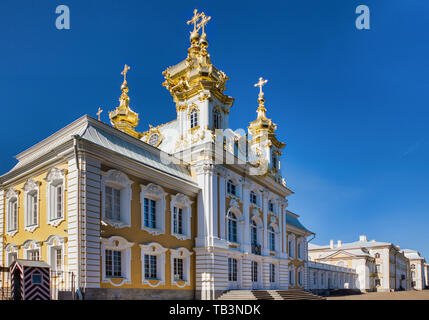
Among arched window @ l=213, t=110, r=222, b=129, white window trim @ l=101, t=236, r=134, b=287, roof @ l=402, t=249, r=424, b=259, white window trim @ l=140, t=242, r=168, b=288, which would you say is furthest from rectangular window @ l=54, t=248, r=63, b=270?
roof @ l=402, t=249, r=424, b=259

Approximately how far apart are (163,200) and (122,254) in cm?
387

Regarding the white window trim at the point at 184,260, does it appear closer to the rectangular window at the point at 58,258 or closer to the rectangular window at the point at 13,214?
the rectangular window at the point at 58,258

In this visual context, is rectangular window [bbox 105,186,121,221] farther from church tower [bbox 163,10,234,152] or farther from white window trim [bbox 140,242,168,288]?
church tower [bbox 163,10,234,152]

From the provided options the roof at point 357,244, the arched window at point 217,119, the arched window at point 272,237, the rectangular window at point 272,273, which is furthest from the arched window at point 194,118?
the roof at point 357,244

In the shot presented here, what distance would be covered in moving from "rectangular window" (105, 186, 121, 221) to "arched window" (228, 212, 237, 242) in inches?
353

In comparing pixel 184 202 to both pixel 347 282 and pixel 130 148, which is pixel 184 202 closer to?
pixel 130 148

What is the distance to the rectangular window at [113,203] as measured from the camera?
18592 millimetres

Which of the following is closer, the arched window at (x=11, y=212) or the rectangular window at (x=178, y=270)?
the arched window at (x=11, y=212)

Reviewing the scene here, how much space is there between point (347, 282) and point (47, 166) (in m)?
55.0

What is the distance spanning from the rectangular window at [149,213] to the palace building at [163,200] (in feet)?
0.18

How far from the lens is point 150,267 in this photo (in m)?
20.2

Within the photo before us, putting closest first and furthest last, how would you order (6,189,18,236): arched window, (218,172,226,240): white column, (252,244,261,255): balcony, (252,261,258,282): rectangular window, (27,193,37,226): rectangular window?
1. (27,193,37,226): rectangular window
2. (6,189,18,236): arched window
3. (218,172,226,240): white column
4. (252,261,258,282): rectangular window
5. (252,244,261,255): balcony

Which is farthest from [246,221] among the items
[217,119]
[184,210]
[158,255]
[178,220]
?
[158,255]

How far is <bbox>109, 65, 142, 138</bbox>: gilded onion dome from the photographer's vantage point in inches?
1282
